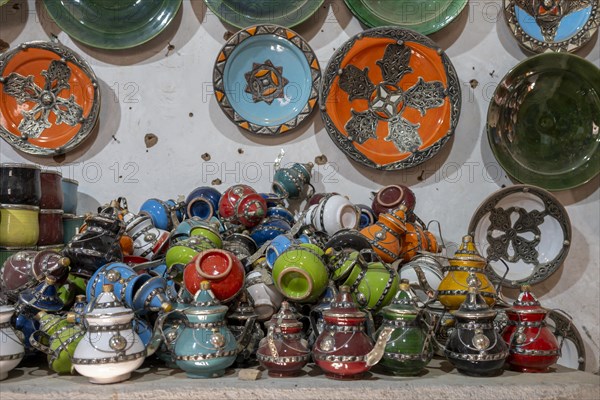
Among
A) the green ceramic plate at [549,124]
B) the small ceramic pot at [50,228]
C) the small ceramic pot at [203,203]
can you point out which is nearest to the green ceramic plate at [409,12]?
the green ceramic plate at [549,124]

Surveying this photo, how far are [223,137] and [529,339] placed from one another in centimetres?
149

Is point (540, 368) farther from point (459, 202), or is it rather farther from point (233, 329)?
point (459, 202)

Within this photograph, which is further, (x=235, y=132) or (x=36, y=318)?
(x=235, y=132)

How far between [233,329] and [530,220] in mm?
1423

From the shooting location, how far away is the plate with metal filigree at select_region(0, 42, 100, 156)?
7.44 ft

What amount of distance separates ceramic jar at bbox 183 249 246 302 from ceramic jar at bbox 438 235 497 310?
605mm

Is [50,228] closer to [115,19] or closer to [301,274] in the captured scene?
[301,274]

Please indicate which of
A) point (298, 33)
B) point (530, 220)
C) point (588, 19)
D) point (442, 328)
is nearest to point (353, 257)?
point (442, 328)

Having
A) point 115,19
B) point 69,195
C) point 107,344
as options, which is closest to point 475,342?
point 107,344

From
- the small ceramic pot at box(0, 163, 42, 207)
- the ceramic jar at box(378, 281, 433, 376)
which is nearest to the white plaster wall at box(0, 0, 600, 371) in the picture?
the small ceramic pot at box(0, 163, 42, 207)

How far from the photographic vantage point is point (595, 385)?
137cm

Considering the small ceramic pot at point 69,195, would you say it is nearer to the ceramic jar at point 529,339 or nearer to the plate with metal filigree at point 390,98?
the plate with metal filigree at point 390,98

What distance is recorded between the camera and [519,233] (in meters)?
2.26

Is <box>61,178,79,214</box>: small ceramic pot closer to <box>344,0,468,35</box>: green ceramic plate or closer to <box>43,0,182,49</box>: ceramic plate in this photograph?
<box>43,0,182,49</box>: ceramic plate
